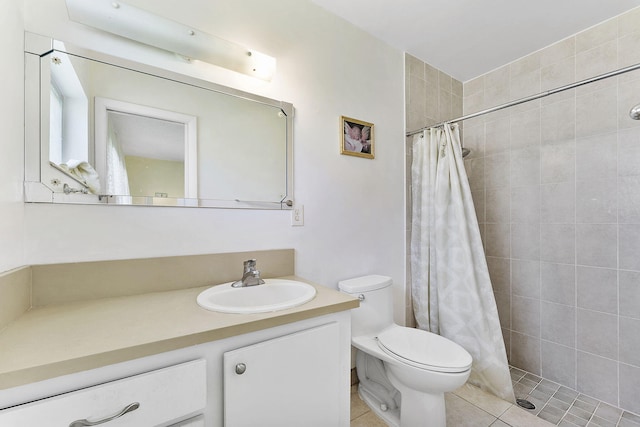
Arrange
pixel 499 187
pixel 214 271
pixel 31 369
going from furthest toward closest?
1. pixel 499 187
2. pixel 214 271
3. pixel 31 369

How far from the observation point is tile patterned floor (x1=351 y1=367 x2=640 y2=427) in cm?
143

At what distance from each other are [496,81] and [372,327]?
2229mm

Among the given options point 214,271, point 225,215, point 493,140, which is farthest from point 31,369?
point 493,140

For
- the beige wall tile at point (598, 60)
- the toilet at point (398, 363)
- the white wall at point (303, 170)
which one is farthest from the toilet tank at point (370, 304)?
the beige wall tile at point (598, 60)

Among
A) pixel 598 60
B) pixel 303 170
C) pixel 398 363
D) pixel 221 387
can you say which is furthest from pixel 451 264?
pixel 598 60

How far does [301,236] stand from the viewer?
4.99 ft

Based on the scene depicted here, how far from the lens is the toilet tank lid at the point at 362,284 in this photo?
1.54 m

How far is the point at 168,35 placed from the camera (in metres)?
1.15

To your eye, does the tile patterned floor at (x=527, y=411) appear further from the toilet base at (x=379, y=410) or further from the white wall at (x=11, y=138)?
the white wall at (x=11, y=138)

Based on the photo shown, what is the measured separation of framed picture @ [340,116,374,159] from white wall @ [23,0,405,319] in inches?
1.8

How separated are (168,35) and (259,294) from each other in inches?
47.5

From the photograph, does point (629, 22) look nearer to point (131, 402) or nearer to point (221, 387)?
point (221, 387)

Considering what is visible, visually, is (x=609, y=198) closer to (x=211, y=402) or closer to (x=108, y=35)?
(x=211, y=402)

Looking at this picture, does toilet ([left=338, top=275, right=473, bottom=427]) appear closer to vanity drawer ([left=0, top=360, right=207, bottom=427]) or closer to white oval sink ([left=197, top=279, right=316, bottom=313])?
white oval sink ([left=197, top=279, right=316, bottom=313])
